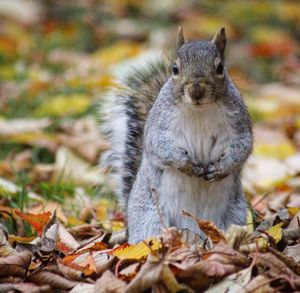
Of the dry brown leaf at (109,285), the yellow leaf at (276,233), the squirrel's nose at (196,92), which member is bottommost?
the dry brown leaf at (109,285)

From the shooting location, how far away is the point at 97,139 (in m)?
4.42

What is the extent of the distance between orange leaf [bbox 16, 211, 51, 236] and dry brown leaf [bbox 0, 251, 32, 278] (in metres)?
0.49

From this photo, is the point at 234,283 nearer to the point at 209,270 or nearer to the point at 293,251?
the point at 209,270

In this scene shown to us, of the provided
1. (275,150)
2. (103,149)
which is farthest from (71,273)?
(275,150)

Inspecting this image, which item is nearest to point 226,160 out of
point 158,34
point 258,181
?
point 258,181

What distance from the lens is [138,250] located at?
2391 millimetres

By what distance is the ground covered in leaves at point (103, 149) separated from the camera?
7.27 feet

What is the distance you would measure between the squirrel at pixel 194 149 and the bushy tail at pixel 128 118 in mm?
320

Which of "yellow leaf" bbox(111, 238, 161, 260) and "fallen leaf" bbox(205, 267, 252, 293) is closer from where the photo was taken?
"fallen leaf" bbox(205, 267, 252, 293)

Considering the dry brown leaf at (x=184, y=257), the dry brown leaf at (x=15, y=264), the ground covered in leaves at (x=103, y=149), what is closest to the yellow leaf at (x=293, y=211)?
the ground covered in leaves at (x=103, y=149)

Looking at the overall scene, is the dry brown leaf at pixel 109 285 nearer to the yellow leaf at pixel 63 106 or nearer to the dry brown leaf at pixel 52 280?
the dry brown leaf at pixel 52 280

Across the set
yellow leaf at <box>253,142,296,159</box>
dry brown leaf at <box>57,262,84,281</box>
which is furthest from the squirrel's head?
yellow leaf at <box>253,142,296,159</box>

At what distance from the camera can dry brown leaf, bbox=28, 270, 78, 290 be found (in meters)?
2.25

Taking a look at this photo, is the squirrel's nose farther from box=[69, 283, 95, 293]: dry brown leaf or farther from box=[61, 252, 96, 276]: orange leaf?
box=[69, 283, 95, 293]: dry brown leaf
